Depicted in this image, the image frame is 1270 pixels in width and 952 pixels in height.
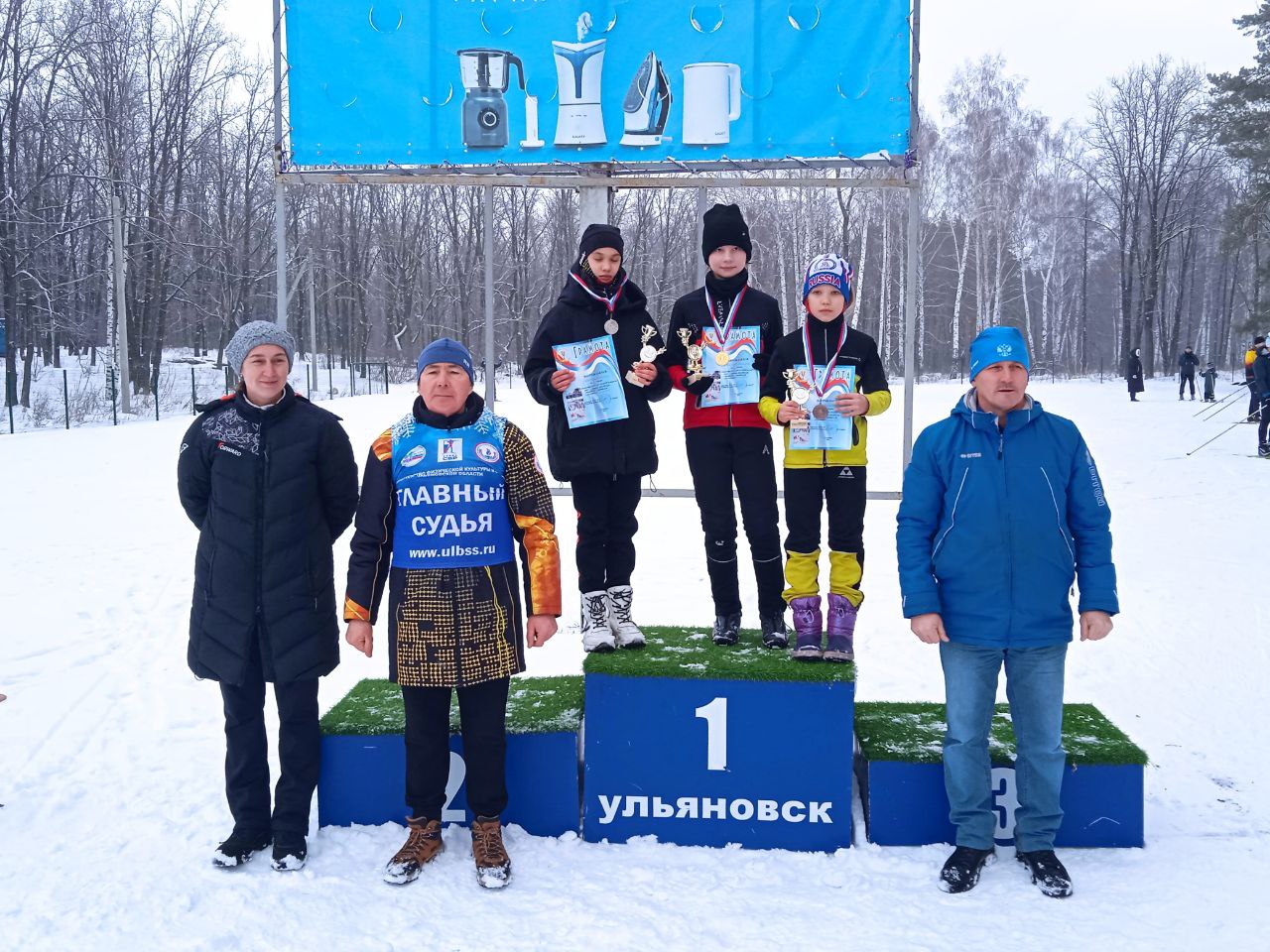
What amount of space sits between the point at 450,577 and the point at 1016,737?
85.7 inches

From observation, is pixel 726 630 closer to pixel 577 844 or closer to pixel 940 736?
pixel 940 736

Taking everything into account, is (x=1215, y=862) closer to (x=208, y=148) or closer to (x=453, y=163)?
(x=453, y=163)

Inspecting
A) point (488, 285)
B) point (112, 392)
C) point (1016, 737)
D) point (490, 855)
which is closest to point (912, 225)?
point (488, 285)

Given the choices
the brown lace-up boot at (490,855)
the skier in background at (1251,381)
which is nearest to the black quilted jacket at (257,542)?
the brown lace-up boot at (490,855)

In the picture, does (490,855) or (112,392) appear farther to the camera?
(112,392)

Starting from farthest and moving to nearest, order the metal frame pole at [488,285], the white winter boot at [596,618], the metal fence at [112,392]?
the metal fence at [112,392] < the metal frame pole at [488,285] < the white winter boot at [596,618]

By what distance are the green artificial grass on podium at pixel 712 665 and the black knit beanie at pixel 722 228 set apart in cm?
170

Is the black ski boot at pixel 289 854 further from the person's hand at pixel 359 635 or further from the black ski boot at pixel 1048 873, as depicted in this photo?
the black ski boot at pixel 1048 873

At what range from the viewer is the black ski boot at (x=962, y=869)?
135 inches

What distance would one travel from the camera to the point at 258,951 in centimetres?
303

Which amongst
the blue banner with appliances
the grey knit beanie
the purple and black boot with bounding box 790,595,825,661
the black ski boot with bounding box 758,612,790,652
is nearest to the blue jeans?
the purple and black boot with bounding box 790,595,825,661

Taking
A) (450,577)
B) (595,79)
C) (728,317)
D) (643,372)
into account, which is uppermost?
(595,79)

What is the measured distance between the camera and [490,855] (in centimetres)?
353

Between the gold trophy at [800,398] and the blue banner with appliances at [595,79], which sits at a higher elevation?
the blue banner with appliances at [595,79]
